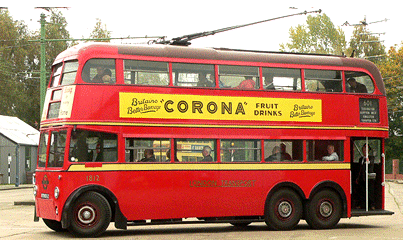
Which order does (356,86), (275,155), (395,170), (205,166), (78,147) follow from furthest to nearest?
1. (395,170)
2. (356,86)
3. (275,155)
4. (205,166)
5. (78,147)

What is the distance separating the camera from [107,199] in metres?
17.1


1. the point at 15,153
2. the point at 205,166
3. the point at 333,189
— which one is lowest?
the point at 333,189

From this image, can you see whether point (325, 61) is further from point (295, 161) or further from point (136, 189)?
point (136, 189)

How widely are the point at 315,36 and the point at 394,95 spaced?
41.7 feet

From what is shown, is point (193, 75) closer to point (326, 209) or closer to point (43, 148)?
point (43, 148)

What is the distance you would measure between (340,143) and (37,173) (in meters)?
7.43

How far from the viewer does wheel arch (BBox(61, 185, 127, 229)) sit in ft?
53.6

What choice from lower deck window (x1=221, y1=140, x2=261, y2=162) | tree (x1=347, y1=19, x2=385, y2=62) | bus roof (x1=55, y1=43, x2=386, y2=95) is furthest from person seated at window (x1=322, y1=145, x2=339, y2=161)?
tree (x1=347, y1=19, x2=385, y2=62)

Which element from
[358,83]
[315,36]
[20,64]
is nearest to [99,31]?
[20,64]

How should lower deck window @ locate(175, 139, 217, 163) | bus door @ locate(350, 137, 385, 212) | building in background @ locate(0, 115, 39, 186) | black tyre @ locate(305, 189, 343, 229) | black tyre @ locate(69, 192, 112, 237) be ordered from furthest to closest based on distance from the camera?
building in background @ locate(0, 115, 39, 186)
bus door @ locate(350, 137, 385, 212)
black tyre @ locate(305, 189, 343, 229)
lower deck window @ locate(175, 139, 217, 163)
black tyre @ locate(69, 192, 112, 237)

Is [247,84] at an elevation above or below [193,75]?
below

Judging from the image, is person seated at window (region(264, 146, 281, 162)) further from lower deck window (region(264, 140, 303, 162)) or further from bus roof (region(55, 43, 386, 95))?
bus roof (region(55, 43, 386, 95))

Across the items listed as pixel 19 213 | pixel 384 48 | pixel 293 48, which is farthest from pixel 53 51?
pixel 19 213

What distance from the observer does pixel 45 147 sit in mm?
17484
